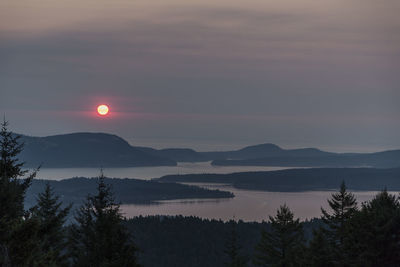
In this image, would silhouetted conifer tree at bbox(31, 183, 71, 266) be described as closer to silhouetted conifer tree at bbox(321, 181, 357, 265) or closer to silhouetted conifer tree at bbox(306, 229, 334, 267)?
silhouetted conifer tree at bbox(306, 229, 334, 267)

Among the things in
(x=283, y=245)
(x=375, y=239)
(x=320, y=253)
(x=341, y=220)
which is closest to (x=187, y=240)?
(x=283, y=245)

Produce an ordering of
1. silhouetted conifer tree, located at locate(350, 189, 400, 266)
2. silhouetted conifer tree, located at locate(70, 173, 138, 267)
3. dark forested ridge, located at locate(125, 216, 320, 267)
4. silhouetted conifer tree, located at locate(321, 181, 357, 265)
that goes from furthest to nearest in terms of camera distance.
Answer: dark forested ridge, located at locate(125, 216, 320, 267), silhouetted conifer tree, located at locate(321, 181, 357, 265), silhouetted conifer tree, located at locate(350, 189, 400, 266), silhouetted conifer tree, located at locate(70, 173, 138, 267)

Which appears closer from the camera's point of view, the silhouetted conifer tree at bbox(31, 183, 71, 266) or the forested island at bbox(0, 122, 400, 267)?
the forested island at bbox(0, 122, 400, 267)

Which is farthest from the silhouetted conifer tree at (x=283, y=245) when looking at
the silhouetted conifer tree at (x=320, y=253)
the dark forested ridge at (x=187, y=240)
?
the dark forested ridge at (x=187, y=240)

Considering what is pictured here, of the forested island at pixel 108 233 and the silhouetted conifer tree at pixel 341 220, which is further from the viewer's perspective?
the silhouetted conifer tree at pixel 341 220

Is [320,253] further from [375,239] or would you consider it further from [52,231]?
[52,231]

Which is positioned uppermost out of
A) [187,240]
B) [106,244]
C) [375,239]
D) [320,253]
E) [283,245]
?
[375,239]

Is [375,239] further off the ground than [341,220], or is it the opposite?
[341,220]

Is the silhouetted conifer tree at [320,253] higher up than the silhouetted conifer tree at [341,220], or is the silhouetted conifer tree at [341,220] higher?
the silhouetted conifer tree at [341,220]

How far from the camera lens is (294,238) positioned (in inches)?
1492

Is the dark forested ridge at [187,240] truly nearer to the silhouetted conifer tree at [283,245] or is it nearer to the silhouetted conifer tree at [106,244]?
the silhouetted conifer tree at [283,245]

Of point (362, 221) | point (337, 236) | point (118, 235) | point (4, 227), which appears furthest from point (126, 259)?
point (337, 236)

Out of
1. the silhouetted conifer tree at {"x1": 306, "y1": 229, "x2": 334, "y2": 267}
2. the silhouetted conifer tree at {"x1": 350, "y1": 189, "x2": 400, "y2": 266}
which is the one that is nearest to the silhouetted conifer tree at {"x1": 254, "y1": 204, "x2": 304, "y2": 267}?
the silhouetted conifer tree at {"x1": 306, "y1": 229, "x2": 334, "y2": 267}

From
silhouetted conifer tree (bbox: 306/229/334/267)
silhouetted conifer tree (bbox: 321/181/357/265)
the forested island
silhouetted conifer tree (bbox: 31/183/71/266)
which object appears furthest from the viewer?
silhouetted conifer tree (bbox: 321/181/357/265)
